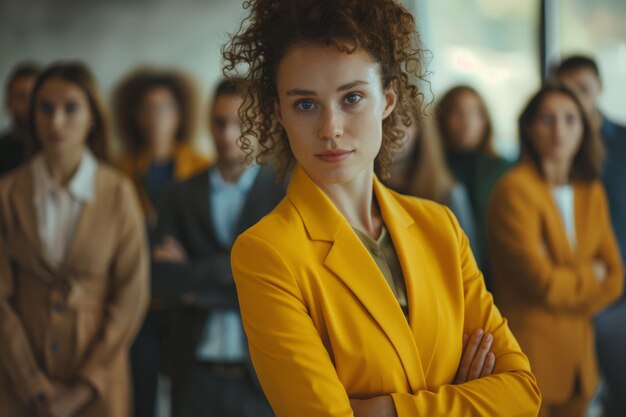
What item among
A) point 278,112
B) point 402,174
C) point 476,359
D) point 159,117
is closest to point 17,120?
point 159,117

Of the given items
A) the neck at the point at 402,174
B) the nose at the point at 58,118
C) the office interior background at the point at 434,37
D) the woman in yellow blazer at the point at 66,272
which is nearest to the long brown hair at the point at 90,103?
the woman in yellow blazer at the point at 66,272

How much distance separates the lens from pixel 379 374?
1.29 meters

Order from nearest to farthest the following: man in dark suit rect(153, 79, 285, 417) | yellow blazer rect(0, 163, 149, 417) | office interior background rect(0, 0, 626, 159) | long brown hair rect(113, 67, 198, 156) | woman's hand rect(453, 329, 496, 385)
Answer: woman's hand rect(453, 329, 496, 385) < yellow blazer rect(0, 163, 149, 417) < man in dark suit rect(153, 79, 285, 417) < long brown hair rect(113, 67, 198, 156) < office interior background rect(0, 0, 626, 159)

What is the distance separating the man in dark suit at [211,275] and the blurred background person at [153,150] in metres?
0.63

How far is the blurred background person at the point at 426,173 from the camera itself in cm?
331

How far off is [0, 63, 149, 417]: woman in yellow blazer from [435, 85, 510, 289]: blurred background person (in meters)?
1.71

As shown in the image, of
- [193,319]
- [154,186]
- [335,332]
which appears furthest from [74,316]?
[335,332]

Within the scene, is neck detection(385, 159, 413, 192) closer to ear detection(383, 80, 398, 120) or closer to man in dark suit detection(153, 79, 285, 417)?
man in dark suit detection(153, 79, 285, 417)

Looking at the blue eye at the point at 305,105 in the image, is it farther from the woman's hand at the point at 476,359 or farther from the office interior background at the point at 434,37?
the office interior background at the point at 434,37

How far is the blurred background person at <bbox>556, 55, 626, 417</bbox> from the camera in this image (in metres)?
3.59

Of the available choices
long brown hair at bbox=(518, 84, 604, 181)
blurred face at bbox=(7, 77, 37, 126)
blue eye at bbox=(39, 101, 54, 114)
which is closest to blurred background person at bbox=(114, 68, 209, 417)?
blurred face at bbox=(7, 77, 37, 126)

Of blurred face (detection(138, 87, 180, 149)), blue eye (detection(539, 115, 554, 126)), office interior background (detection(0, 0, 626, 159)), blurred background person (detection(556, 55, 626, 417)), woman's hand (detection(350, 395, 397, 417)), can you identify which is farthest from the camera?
office interior background (detection(0, 0, 626, 159))

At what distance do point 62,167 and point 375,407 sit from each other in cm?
203

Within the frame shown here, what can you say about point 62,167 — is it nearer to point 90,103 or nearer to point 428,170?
point 90,103
